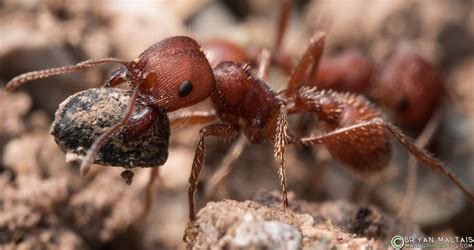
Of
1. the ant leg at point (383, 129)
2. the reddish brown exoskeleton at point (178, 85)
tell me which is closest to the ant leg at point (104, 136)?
the reddish brown exoskeleton at point (178, 85)

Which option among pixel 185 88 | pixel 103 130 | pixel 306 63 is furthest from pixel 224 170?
pixel 103 130

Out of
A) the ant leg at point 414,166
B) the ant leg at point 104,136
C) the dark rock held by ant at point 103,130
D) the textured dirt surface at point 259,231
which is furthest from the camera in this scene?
the ant leg at point 414,166

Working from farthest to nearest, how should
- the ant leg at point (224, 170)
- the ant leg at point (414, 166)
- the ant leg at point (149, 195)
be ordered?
the ant leg at point (414, 166)
the ant leg at point (224, 170)
the ant leg at point (149, 195)

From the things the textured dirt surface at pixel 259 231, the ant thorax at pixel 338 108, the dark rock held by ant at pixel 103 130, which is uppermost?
the dark rock held by ant at pixel 103 130

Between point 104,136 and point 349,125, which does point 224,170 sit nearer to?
point 349,125

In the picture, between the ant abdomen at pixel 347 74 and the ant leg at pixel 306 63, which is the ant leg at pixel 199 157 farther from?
the ant abdomen at pixel 347 74

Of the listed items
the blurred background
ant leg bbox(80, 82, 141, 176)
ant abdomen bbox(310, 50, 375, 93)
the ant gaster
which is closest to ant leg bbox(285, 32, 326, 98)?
the ant gaster

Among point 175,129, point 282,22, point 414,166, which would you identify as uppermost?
point 282,22
